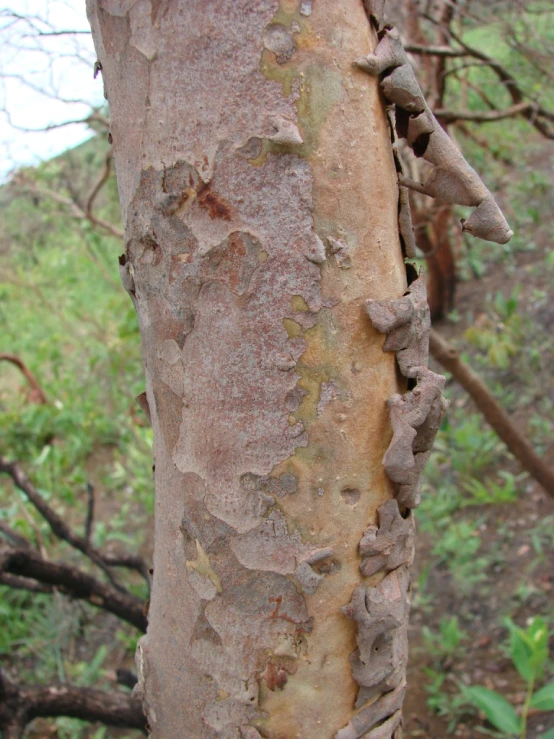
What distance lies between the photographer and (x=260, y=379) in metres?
0.53

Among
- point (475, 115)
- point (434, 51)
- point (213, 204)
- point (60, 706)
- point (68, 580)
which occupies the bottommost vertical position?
point (60, 706)

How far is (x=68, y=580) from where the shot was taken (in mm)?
1284

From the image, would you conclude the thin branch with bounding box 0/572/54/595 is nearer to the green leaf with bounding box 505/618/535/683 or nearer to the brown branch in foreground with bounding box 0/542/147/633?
the brown branch in foreground with bounding box 0/542/147/633

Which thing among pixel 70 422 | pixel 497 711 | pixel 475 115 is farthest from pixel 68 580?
pixel 70 422

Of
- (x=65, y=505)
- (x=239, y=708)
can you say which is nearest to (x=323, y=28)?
(x=239, y=708)

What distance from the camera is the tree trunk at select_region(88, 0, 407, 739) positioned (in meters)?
0.50

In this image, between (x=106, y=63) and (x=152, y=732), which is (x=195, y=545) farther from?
(x=106, y=63)

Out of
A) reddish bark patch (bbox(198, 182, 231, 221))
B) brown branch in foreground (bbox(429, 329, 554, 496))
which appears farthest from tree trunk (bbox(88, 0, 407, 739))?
brown branch in foreground (bbox(429, 329, 554, 496))

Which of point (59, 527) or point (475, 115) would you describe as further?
point (475, 115)

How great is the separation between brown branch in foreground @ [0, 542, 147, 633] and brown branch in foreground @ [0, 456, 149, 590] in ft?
0.24

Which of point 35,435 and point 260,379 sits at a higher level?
point 35,435

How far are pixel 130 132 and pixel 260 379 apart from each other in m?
0.22

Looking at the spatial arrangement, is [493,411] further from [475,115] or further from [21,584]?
[21,584]

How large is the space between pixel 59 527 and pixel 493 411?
106cm
